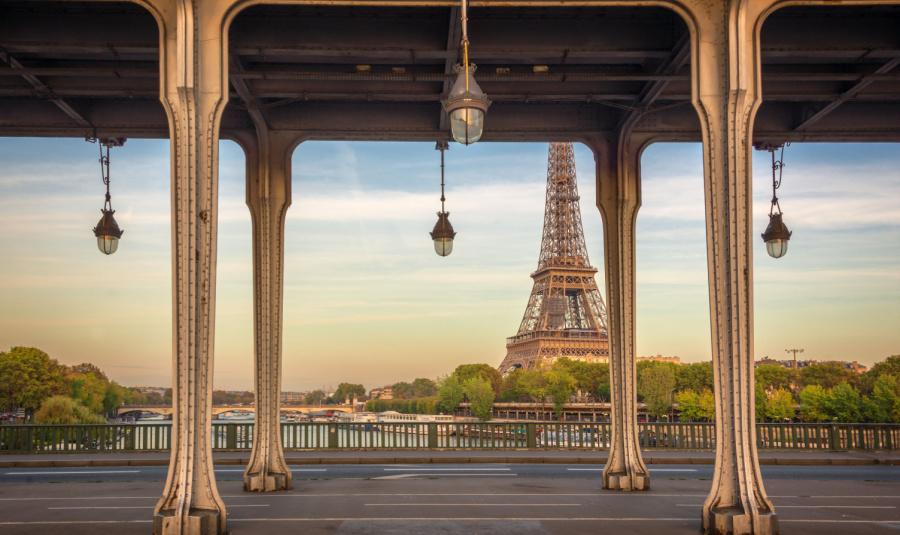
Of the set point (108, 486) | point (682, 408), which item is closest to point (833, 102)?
point (108, 486)

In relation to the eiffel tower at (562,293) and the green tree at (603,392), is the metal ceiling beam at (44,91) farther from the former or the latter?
the green tree at (603,392)

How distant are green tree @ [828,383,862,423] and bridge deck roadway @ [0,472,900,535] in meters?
69.9

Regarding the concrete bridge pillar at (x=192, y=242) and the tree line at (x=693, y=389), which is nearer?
the concrete bridge pillar at (x=192, y=242)

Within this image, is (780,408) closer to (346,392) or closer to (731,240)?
(731,240)

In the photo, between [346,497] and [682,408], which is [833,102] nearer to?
[346,497]

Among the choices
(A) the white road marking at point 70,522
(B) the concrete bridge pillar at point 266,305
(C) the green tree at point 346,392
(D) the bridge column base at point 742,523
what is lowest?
(C) the green tree at point 346,392

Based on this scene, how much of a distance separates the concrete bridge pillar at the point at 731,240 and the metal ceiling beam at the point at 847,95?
15.4ft

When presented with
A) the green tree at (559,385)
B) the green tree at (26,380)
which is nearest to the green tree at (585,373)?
the green tree at (559,385)

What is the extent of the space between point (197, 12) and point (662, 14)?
25.1ft

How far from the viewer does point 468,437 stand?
82.1 feet

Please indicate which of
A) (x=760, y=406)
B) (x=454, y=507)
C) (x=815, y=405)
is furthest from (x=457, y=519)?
(x=815, y=405)

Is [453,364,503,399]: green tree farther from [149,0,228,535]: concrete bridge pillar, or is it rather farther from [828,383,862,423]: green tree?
[149,0,228,535]: concrete bridge pillar

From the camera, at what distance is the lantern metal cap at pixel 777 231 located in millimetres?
17156

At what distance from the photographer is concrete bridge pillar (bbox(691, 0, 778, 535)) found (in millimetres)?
9508
